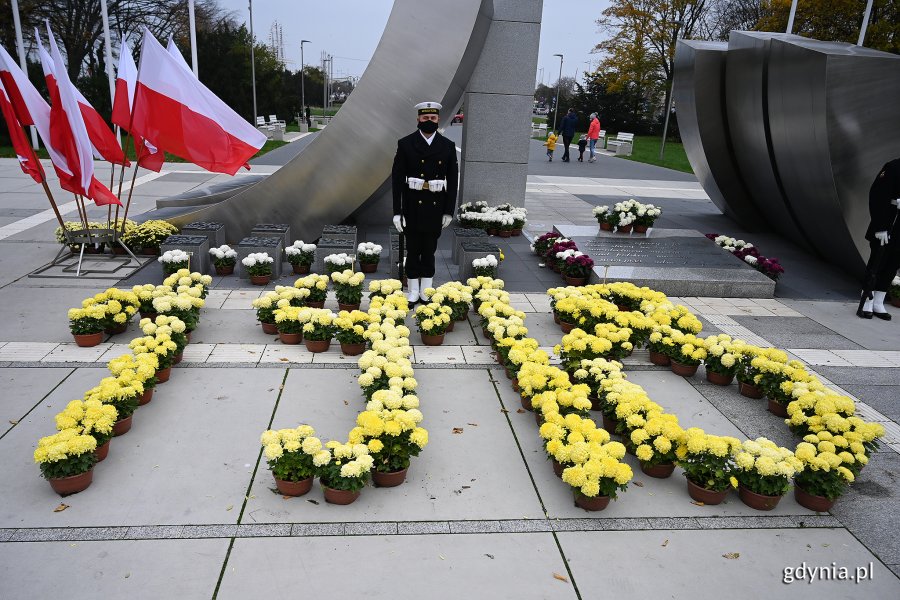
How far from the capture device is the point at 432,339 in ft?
20.6

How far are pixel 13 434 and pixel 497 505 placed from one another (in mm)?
3246

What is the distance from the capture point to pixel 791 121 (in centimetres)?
839

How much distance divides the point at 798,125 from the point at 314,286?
6285 mm

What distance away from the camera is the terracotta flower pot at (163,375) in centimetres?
517

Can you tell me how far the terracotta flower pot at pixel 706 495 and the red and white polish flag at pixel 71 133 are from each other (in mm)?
6568

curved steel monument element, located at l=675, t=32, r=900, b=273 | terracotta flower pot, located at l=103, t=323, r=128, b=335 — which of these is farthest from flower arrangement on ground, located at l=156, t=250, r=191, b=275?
curved steel monument element, located at l=675, t=32, r=900, b=273

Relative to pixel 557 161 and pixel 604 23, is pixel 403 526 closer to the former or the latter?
pixel 557 161

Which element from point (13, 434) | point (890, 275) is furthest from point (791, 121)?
point (13, 434)

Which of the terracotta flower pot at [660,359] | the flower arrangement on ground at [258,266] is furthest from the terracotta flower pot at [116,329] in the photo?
the terracotta flower pot at [660,359]

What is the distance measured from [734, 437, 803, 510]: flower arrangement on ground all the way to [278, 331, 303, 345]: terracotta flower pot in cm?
386

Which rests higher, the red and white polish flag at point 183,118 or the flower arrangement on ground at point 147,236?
the red and white polish flag at point 183,118

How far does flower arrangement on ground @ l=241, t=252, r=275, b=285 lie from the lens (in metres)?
7.77

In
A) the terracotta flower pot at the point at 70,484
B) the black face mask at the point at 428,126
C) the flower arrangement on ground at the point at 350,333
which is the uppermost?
the black face mask at the point at 428,126

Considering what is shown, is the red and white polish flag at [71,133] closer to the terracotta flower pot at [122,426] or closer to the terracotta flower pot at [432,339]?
the terracotta flower pot at [122,426]
